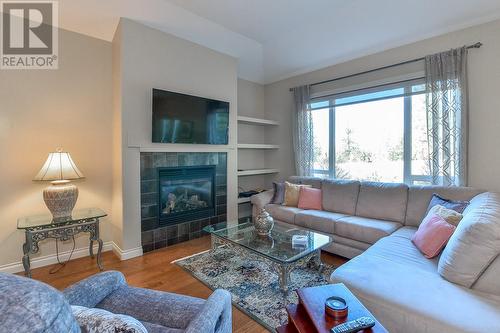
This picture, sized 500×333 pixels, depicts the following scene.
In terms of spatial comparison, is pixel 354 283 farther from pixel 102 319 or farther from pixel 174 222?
pixel 174 222

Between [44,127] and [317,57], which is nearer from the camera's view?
[44,127]

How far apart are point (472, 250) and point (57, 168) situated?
3.46 metres

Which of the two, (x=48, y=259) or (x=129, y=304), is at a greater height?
(x=129, y=304)

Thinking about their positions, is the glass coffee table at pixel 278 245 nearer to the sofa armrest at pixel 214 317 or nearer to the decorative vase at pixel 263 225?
the decorative vase at pixel 263 225

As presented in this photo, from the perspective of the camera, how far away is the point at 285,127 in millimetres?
4777

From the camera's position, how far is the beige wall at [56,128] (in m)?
2.56

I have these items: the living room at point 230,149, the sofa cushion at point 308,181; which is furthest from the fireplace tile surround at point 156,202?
the sofa cushion at point 308,181

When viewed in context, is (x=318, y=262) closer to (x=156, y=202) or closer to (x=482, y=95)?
(x=156, y=202)

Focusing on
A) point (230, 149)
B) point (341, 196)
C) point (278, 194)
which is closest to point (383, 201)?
point (341, 196)

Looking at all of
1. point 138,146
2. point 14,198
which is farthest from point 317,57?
point 14,198

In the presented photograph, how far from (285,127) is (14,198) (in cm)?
397

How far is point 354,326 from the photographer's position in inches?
38.3

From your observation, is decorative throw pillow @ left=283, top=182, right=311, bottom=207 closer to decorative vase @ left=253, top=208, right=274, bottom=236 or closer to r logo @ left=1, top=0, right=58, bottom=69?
decorative vase @ left=253, top=208, right=274, bottom=236

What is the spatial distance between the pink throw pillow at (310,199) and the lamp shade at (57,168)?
2.79 metres
